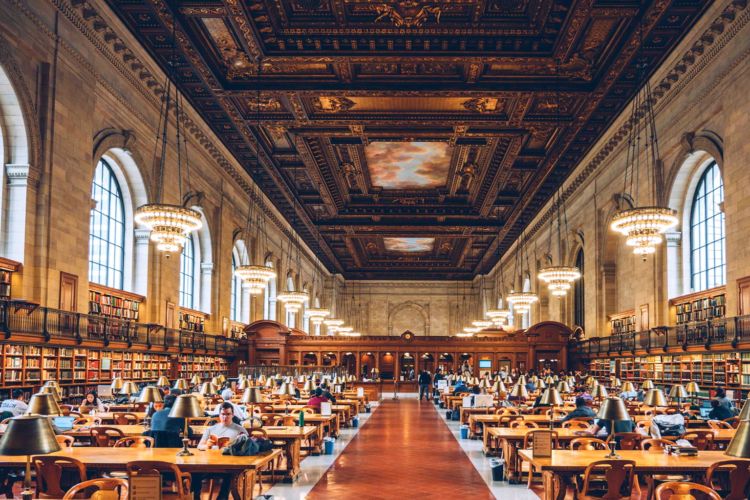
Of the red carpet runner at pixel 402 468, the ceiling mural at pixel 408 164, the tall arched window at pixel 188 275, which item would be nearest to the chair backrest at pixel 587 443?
the red carpet runner at pixel 402 468

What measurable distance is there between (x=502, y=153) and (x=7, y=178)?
49.0 feet

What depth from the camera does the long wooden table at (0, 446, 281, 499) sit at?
23.2 feet

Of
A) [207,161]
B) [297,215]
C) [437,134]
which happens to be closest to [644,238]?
[437,134]

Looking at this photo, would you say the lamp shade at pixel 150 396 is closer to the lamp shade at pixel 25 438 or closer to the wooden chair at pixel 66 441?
the wooden chair at pixel 66 441

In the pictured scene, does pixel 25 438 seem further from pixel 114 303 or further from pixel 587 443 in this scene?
pixel 114 303

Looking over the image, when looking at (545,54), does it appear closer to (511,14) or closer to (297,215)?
(511,14)

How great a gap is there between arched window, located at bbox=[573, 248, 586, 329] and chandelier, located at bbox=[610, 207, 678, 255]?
14722 millimetres

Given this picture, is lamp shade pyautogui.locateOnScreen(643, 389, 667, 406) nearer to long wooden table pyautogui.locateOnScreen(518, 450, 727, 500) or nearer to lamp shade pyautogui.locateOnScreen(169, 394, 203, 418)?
long wooden table pyautogui.locateOnScreen(518, 450, 727, 500)

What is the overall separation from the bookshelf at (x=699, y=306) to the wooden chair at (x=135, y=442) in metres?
12.4

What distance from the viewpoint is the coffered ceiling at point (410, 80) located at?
14.7 meters

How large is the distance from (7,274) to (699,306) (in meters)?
14.9

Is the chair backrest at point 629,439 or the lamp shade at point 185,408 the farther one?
the chair backrest at point 629,439

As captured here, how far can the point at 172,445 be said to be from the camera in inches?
348

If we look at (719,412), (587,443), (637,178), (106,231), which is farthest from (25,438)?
(637,178)
